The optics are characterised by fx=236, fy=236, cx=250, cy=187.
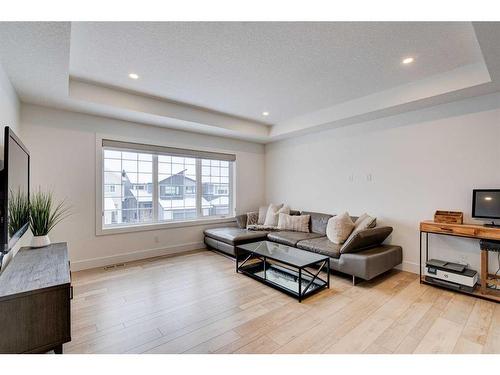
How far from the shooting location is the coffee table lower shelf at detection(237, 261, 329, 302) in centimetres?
270

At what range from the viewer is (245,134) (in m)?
4.79

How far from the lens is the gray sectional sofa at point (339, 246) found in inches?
117

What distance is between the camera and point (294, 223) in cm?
449

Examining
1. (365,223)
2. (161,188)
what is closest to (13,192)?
(161,188)

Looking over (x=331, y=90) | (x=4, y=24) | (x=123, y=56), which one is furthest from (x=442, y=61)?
(x=4, y=24)

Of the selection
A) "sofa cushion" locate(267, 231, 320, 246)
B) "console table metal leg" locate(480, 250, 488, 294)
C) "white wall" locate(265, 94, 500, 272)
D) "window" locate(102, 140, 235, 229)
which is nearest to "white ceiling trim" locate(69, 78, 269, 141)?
"window" locate(102, 140, 235, 229)

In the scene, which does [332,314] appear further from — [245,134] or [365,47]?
[245,134]

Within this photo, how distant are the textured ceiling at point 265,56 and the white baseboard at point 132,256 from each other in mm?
2593

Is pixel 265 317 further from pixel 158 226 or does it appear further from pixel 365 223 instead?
pixel 158 226

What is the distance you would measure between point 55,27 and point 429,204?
4.44 m

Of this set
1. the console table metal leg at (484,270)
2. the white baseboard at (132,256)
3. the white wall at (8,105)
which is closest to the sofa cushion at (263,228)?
the white baseboard at (132,256)

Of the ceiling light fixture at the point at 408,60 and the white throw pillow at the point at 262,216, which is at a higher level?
the ceiling light fixture at the point at 408,60

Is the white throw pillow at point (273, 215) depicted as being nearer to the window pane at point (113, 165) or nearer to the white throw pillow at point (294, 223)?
the white throw pillow at point (294, 223)
